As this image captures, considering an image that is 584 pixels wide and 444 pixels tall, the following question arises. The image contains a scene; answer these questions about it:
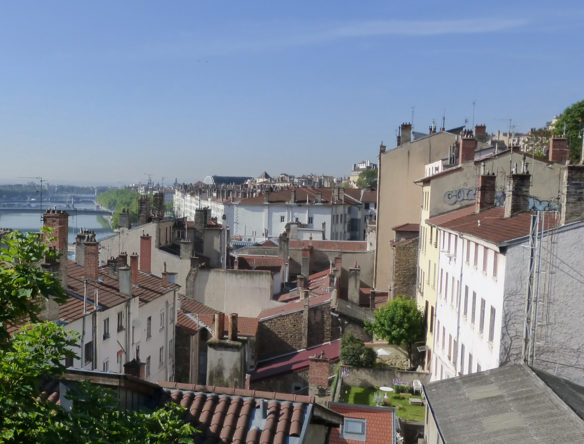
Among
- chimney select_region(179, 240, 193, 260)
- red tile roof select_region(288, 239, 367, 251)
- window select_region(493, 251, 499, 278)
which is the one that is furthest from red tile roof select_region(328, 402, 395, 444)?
red tile roof select_region(288, 239, 367, 251)

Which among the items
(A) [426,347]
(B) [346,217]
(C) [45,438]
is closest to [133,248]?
(A) [426,347]

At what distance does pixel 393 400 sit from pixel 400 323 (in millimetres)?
6217

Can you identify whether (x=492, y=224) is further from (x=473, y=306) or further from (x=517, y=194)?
(x=473, y=306)

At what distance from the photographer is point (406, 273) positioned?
122ft

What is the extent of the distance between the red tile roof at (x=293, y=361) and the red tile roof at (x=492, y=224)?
8100mm

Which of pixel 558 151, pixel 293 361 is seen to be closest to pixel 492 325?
pixel 293 361

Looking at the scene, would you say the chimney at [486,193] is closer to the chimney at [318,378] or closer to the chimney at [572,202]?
the chimney at [572,202]

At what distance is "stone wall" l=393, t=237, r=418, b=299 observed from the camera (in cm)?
3716

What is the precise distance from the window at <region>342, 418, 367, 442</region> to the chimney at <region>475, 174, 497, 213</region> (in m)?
13.1

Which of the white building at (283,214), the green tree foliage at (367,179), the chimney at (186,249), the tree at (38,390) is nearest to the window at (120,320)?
the tree at (38,390)

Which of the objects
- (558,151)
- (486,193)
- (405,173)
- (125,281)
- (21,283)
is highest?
(558,151)

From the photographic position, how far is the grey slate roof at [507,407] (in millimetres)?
13539

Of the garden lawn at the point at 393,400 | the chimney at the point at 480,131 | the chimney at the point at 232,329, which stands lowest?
the garden lawn at the point at 393,400

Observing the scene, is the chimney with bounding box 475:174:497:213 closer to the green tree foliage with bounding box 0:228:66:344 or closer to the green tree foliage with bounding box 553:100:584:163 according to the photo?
the green tree foliage with bounding box 0:228:66:344
